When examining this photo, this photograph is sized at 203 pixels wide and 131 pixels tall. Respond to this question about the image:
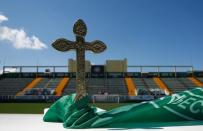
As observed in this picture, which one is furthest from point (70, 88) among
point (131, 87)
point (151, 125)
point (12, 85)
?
point (151, 125)

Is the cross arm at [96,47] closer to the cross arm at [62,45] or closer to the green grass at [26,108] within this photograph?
the cross arm at [62,45]

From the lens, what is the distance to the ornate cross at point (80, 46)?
11961mm

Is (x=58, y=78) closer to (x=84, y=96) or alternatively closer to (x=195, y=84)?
(x=195, y=84)

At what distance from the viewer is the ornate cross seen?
11961 millimetres

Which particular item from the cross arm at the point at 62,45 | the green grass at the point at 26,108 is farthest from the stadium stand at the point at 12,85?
the cross arm at the point at 62,45

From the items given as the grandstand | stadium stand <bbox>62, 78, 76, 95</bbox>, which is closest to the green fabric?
the grandstand

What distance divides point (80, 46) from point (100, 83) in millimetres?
46619

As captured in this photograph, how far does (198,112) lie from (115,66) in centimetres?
5764

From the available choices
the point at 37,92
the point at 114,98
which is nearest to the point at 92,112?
the point at 114,98

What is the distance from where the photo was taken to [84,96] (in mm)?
11508

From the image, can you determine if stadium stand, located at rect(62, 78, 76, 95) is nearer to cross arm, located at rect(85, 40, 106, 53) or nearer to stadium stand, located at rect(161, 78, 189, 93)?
stadium stand, located at rect(161, 78, 189, 93)

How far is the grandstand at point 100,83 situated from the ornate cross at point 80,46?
114ft

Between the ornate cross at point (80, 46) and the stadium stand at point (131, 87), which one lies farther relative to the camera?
the stadium stand at point (131, 87)

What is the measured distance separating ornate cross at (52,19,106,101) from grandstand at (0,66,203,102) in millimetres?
34825
